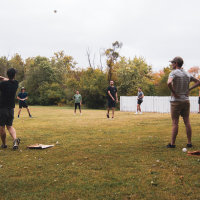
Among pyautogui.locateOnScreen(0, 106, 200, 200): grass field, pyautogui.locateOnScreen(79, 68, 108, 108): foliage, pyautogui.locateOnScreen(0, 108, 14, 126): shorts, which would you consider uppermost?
pyautogui.locateOnScreen(79, 68, 108, 108): foliage

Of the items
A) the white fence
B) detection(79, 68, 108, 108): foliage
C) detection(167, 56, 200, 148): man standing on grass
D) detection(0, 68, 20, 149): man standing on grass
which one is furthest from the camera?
detection(79, 68, 108, 108): foliage

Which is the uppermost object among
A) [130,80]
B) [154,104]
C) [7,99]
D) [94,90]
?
[130,80]

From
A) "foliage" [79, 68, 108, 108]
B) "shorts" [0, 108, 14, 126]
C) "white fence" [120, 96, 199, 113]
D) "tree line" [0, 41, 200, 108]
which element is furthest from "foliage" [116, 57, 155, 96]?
"shorts" [0, 108, 14, 126]

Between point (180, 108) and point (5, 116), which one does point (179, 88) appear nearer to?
point (180, 108)

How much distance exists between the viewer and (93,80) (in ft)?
112

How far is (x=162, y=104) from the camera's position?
22.9m

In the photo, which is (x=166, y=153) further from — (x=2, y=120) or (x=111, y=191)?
(x=2, y=120)

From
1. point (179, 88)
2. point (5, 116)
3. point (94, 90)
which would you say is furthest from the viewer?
point (94, 90)

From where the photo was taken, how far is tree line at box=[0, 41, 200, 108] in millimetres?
33688

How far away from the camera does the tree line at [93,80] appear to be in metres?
33.7

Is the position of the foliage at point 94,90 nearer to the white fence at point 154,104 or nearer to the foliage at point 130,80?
the foliage at point 130,80

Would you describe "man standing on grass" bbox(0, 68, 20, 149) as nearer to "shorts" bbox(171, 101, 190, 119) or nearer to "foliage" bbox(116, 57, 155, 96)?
"shorts" bbox(171, 101, 190, 119)

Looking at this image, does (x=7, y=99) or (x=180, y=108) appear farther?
(x=7, y=99)

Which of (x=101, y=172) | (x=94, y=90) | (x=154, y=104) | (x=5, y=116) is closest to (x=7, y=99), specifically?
(x=5, y=116)
